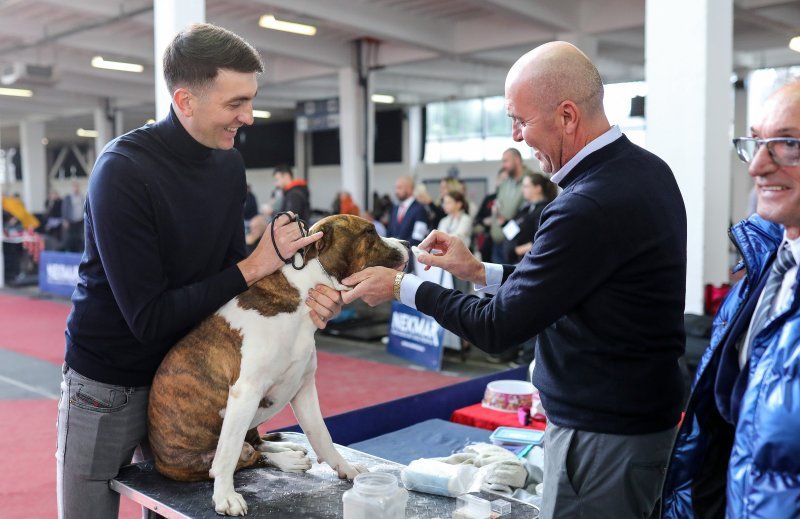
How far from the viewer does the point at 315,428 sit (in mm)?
2330

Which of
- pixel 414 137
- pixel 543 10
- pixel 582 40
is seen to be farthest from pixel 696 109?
pixel 414 137

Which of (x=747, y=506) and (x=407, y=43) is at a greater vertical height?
(x=407, y=43)

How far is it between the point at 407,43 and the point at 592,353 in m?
12.2

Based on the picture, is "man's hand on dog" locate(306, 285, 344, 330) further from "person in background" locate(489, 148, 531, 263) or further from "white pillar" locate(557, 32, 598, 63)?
"white pillar" locate(557, 32, 598, 63)

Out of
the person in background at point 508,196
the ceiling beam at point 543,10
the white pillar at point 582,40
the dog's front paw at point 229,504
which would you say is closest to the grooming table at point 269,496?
the dog's front paw at point 229,504

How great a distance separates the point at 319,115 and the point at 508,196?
10.3 m

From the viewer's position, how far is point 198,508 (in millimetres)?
2037

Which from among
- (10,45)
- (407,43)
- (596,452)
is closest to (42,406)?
(596,452)

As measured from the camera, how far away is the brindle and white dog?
6.75 feet

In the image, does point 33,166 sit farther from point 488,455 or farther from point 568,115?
point 568,115

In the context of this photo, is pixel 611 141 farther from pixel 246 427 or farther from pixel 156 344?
pixel 156 344

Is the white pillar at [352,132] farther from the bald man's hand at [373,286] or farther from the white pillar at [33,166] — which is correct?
the white pillar at [33,166]

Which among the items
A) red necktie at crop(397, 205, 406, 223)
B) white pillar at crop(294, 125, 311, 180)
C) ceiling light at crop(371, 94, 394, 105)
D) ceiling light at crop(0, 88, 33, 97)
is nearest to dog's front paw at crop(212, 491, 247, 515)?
red necktie at crop(397, 205, 406, 223)

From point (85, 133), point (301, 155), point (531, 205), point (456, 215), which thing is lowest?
point (456, 215)
